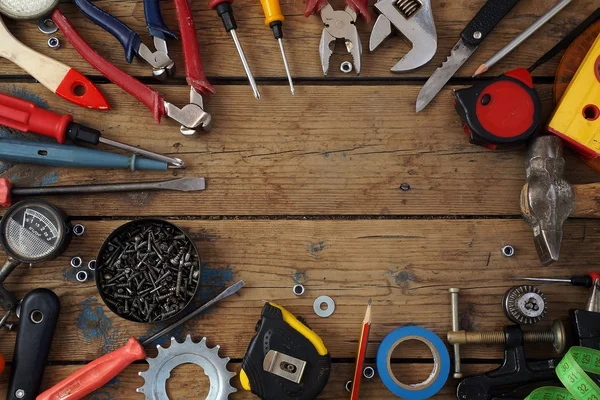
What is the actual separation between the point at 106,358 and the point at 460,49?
1088mm

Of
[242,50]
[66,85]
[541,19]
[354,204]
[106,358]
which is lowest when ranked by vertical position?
[106,358]

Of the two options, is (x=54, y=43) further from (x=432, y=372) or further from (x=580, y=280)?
(x=580, y=280)

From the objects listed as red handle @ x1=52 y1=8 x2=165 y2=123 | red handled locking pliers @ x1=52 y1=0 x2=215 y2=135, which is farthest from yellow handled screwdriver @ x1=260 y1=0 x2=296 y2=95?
red handle @ x1=52 y1=8 x2=165 y2=123

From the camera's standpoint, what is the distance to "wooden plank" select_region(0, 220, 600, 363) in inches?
55.4

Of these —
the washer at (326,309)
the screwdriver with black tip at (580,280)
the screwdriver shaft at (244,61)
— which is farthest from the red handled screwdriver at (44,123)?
the screwdriver with black tip at (580,280)

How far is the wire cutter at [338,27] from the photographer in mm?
1460

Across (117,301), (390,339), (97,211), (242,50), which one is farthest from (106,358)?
(242,50)

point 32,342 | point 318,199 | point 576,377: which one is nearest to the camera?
point 576,377

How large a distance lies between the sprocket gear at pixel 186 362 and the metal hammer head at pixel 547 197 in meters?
0.76

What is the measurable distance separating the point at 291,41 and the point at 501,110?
0.53 meters

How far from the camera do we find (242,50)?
146 cm

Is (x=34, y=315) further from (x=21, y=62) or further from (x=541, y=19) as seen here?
(x=541, y=19)

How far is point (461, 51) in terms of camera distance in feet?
4.82

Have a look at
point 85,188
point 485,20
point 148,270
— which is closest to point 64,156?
point 85,188
